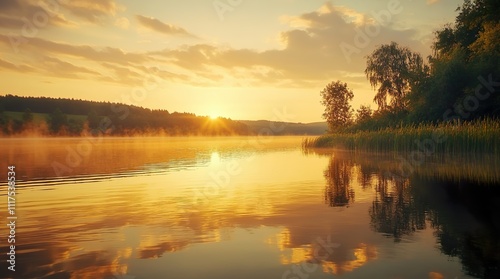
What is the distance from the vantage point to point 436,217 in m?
10.6

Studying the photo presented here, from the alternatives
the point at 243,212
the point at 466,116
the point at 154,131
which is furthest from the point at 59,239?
the point at 154,131

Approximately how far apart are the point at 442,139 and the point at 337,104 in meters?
53.2

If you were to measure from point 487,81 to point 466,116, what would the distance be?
408 cm

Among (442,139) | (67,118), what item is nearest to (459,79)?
(442,139)

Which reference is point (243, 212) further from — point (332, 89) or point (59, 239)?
point (332, 89)

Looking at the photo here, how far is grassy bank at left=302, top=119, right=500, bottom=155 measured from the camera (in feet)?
92.2

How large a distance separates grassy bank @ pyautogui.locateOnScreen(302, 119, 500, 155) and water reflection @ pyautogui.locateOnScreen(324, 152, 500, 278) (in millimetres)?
8696

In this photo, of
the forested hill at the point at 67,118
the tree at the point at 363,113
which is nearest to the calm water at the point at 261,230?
the tree at the point at 363,113

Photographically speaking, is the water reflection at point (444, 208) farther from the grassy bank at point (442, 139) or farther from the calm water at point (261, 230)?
the grassy bank at point (442, 139)

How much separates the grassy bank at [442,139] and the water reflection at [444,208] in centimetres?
870

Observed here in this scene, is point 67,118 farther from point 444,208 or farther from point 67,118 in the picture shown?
point 444,208

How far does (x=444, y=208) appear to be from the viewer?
11922 millimetres

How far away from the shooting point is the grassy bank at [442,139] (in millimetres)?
28109

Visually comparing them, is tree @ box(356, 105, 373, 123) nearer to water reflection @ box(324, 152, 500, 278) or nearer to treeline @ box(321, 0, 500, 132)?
treeline @ box(321, 0, 500, 132)
